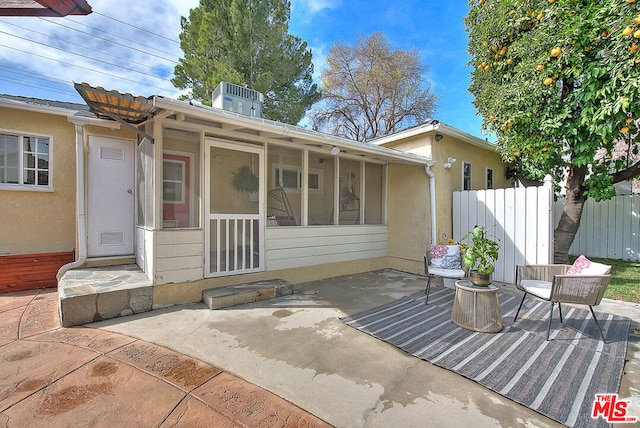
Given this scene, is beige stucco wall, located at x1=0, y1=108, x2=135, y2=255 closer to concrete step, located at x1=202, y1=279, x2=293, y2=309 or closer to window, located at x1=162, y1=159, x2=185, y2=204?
window, located at x1=162, y1=159, x2=185, y2=204

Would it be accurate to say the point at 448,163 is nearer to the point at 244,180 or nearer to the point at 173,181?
the point at 244,180

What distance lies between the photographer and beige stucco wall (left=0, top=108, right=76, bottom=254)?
187 inches

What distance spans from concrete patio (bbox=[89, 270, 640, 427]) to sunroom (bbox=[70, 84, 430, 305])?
2.73 feet

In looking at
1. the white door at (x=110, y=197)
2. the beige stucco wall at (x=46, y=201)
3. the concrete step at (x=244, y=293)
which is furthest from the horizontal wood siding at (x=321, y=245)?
the beige stucco wall at (x=46, y=201)

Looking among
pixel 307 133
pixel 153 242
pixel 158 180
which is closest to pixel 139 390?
pixel 153 242

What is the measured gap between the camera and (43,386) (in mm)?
2139

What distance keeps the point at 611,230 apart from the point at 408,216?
6.01 meters

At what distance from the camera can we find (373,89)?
1579 centimetres

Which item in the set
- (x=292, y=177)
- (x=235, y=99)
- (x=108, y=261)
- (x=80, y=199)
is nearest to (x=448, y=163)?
(x=292, y=177)

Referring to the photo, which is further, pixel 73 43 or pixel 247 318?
pixel 73 43

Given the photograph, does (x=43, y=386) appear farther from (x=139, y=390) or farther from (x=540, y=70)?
(x=540, y=70)

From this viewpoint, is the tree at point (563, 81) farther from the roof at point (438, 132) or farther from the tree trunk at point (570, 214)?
the roof at point (438, 132)

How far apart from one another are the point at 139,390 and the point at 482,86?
823cm

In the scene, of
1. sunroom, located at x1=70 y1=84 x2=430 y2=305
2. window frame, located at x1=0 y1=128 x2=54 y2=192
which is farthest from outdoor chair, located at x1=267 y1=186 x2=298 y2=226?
window frame, located at x1=0 y1=128 x2=54 y2=192
